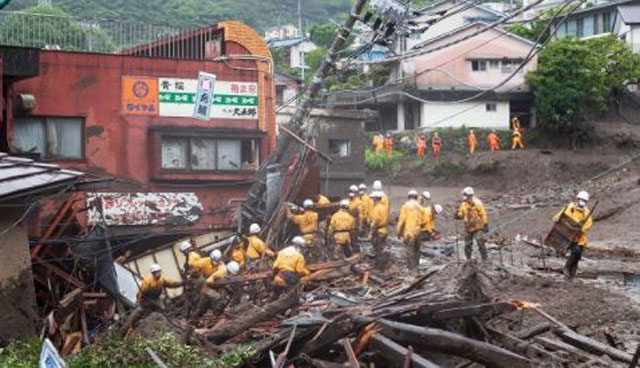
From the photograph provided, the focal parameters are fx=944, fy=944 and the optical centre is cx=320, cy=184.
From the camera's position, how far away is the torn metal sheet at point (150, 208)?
1024 inches

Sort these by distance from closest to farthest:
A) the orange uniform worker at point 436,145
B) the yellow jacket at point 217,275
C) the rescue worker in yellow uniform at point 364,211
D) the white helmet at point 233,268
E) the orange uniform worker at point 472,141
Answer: the yellow jacket at point 217,275, the white helmet at point 233,268, the rescue worker in yellow uniform at point 364,211, the orange uniform worker at point 436,145, the orange uniform worker at point 472,141

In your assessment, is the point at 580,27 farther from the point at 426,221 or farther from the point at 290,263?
the point at 290,263

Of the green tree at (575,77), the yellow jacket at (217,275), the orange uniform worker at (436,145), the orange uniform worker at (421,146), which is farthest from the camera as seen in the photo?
the orange uniform worker at (421,146)

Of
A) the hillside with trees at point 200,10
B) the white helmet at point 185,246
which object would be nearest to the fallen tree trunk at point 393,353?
the white helmet at point 185,246

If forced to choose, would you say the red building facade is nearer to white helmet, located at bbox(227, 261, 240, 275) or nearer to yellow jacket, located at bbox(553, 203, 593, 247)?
white helmet, located at bbox(227, 261, 240, 275)

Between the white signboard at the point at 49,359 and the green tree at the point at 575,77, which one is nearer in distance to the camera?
the white signboard at the point at 49,359

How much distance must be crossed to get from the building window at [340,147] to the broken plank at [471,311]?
23.0 m

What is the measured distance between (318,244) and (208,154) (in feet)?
17.4

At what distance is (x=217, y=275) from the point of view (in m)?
19.4

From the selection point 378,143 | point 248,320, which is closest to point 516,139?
point 378,143

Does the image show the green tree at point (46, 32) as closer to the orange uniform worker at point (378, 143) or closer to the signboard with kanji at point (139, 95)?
the signboard with kanji at point (139, 95)

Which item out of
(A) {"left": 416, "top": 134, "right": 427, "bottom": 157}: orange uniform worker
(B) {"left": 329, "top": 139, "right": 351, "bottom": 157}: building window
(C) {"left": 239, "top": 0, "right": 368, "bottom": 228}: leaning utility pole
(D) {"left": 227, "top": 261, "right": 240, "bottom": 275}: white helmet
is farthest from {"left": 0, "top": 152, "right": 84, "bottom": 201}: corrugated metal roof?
(A) {"left": 416, "top": 134, "right": 427, "bottom": 157}: orange uniform worker

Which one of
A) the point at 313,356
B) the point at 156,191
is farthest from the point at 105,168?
the point at 313,356

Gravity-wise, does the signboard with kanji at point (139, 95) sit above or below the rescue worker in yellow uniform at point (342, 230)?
above
